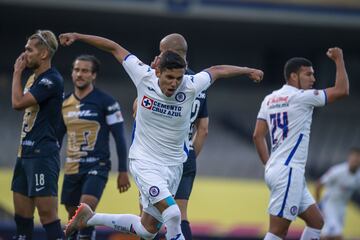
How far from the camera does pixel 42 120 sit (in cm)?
988

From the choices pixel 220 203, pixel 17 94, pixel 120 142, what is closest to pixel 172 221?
pixel 17 94

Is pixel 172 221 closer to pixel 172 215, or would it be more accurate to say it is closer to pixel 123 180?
pixel 172 215

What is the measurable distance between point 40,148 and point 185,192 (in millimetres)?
1672

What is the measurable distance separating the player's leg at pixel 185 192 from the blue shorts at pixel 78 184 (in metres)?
1.84

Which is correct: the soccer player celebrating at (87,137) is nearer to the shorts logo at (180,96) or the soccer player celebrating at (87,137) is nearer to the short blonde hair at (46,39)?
the short blonde hair at (46,39)

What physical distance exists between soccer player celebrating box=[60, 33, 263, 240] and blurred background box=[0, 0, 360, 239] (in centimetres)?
978

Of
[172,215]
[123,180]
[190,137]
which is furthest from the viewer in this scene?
[123,180]

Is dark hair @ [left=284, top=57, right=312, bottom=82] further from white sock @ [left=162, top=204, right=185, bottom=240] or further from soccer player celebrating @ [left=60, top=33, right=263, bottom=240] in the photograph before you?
white sock @ [left=162, top=204, right=185, bottom=240]

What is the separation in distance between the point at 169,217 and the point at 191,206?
10254 mm

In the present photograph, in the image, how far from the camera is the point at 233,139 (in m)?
25.9

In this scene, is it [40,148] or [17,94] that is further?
[40,148]

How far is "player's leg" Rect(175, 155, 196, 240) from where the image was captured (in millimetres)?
9844

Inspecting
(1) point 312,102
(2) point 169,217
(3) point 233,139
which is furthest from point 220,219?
(2) point 169,217

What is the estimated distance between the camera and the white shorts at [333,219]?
1898 cm
